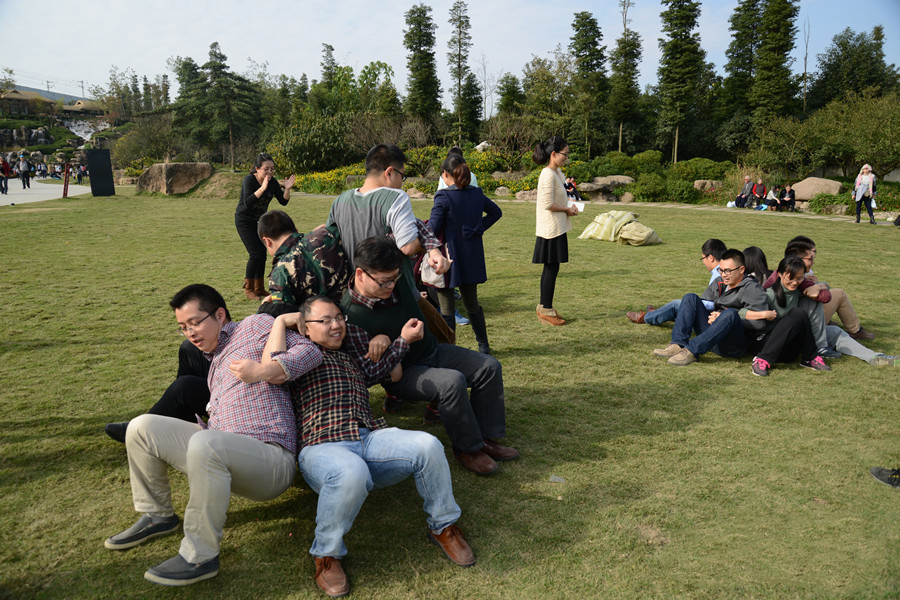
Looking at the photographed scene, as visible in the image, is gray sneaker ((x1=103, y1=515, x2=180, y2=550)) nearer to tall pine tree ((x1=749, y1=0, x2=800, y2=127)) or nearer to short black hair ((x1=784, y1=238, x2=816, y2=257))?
short black hair ((x1=784, y1=238, x2=816, y2=257))

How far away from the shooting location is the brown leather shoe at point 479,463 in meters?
3.28

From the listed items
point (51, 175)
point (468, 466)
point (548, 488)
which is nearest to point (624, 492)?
point (548, 488)

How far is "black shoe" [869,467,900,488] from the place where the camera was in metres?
3.18

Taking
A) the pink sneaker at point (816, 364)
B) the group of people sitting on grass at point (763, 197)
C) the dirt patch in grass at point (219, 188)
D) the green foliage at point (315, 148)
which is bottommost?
the pink sneaker at point (816, 364)

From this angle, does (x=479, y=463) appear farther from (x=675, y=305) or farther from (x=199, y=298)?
(x=675, y=305)

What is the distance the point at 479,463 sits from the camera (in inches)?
129

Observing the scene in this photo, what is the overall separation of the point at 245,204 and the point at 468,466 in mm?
5148

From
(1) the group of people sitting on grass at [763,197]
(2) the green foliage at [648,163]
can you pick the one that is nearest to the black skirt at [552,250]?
(1) the group of people sitting on grass at [763,197]

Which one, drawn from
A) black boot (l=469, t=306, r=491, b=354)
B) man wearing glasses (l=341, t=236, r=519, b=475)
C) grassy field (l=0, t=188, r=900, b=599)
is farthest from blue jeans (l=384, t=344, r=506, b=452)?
black boot (l=469, t=306, r=491, b=354)

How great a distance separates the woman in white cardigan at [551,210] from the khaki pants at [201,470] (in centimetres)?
415

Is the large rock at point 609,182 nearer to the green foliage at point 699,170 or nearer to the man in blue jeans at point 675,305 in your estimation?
the green foliage at point 699,170

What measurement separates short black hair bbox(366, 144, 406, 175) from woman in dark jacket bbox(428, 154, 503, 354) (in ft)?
4.53

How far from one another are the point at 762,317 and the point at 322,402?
384 cm

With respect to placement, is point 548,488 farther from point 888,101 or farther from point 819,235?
point 888,101
